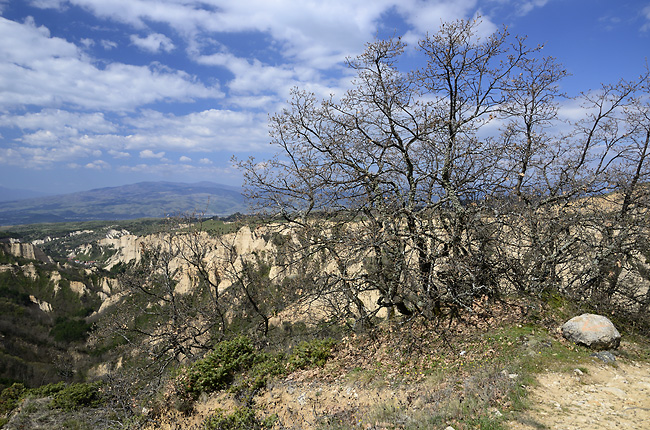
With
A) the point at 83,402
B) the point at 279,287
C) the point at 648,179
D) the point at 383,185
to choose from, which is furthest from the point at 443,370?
the point at 83,402

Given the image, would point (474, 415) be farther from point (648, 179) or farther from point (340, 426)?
point (648, 179)

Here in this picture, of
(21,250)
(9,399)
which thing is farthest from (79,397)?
(21,250)

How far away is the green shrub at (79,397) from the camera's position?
1616 cm


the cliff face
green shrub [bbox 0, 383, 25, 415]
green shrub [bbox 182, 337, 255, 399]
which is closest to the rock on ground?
green shrub [bbox 182, 337, 255, 399]

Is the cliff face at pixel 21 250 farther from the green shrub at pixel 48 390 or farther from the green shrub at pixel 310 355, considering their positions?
the green shrub at pixel 310 355

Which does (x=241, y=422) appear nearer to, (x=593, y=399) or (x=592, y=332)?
(x=593, y=399)

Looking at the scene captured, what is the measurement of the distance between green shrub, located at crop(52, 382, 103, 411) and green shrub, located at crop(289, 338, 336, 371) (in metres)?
12.1

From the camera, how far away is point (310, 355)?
9.62 m

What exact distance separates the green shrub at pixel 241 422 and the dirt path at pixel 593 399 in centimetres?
462

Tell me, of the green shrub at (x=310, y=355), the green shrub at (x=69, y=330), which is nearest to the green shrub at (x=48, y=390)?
the green shrub at (x=310, y=355)

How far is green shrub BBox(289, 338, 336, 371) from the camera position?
936 centimetres

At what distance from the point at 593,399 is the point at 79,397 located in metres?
20.8

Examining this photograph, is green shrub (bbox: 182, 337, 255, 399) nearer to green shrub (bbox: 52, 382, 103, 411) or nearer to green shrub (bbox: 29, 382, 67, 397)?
green shrub (bbox: 52, 382, 103, 411)

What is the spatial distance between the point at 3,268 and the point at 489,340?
104 metres
